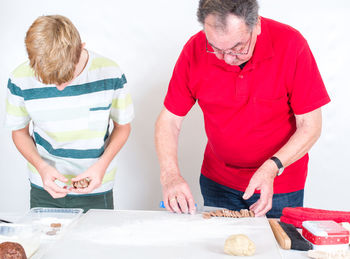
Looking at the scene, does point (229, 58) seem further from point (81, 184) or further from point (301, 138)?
point (81, 184)

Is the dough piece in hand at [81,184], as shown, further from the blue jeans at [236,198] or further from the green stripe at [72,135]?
the blue jeans at [236,198]

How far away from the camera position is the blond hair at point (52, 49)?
1603 millimetres

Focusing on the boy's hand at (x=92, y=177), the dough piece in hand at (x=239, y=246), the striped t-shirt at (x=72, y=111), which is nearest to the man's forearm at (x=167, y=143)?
the striped t-shirt at (x=72, y=111)

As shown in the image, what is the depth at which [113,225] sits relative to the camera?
1.52 m

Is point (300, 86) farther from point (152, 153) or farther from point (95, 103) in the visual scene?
point (152, 153)

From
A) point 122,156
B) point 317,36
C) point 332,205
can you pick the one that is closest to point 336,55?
point 317,36

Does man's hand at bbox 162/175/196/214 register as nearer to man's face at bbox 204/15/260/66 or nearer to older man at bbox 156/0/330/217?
older man at bbox 156/0/330/217

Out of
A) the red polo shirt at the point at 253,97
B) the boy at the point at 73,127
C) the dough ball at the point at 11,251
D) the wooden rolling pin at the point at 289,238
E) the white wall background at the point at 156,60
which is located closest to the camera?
the dough ball at the point at 11,251

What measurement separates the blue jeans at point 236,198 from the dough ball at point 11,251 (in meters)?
1.02

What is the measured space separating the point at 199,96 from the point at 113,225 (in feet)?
2.27

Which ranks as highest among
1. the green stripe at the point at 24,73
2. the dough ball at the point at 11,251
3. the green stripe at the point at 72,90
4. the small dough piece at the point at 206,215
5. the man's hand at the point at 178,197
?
the green stripe at the point at 24,73

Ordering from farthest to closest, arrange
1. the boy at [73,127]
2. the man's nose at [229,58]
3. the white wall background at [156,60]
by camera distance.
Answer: the white wall background at [156,60]
the boy at [73,127]
the man's nose at [229,58]

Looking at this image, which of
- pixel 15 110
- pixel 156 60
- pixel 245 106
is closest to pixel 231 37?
pixel 245 106

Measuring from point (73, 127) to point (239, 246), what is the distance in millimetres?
982
